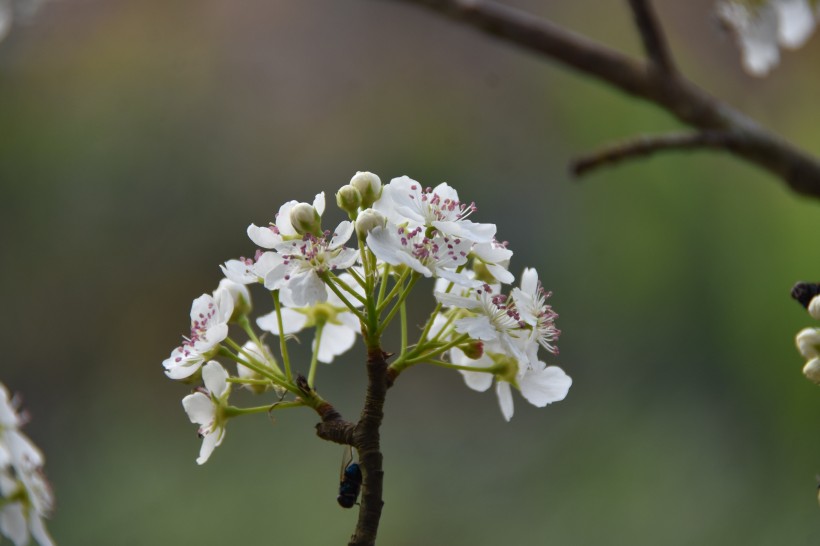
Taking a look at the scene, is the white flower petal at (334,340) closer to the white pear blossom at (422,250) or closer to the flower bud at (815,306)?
the white pear blossom at (422,250)

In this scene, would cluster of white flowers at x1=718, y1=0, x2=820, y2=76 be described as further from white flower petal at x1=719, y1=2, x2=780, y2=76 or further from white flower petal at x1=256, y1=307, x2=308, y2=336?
white flower petal at x1=256, y1=307, x2=308, y2=336

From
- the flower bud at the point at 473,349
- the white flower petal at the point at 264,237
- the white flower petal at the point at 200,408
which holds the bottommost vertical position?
the flower bud at the point at 473,349

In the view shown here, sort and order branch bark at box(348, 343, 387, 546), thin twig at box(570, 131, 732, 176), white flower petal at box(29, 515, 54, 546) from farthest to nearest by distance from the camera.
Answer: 1. thin twig at box(570, 131, 732, 176)
2. white flower petal at box(29, 515, 54, 546)
3. branch bark at box(348, 343, 387, 546)

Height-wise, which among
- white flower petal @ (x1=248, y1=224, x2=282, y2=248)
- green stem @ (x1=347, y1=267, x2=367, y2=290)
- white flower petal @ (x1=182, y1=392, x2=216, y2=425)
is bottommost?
white flower petal @ (x1=182, y1=392, x2=216, y2=425)

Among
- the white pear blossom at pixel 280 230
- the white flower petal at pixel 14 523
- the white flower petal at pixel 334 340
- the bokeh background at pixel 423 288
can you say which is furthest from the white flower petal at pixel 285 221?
the bokeh background at pixel 423 288

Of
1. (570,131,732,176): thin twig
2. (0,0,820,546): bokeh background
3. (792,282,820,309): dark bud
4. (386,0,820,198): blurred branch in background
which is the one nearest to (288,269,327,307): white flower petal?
(792,282,820,309): dark bud

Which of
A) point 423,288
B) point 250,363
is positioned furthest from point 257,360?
point 423,288

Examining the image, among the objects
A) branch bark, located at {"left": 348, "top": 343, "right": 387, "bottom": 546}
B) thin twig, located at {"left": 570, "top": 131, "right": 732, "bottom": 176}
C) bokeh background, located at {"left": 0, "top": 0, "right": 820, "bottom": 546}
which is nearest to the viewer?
branch bark, located at {"left": 348, "top": 343, "right": 387, "bottom": 546}

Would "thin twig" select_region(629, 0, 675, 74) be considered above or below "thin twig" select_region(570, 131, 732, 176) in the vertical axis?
above
